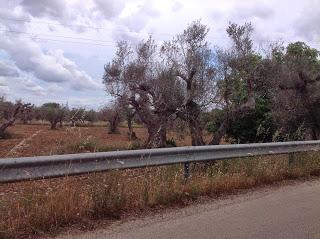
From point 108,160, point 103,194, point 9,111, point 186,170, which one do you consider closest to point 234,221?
point 103,194

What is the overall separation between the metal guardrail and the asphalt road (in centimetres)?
112

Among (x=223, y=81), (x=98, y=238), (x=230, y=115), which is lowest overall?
(x=98, y=238)

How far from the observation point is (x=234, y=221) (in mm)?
7457

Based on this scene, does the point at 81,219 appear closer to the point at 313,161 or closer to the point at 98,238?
the point at 98,238

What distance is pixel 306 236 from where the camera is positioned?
669 cm

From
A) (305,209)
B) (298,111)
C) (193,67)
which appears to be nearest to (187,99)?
(193,67)

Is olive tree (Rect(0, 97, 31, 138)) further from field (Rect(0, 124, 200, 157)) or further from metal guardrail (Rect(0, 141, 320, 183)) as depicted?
metal guardrail (Rect(0, 141, 320, 183))

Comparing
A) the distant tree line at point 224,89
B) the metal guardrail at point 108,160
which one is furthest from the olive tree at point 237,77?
the metal guardrail at point 108,160

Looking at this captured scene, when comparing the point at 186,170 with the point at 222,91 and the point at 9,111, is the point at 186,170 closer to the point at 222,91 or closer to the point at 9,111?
the point at 222,91

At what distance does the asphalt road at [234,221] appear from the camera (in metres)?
Answer: 6.62

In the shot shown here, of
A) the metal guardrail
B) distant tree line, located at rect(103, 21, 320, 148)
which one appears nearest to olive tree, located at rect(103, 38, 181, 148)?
distant tree line, located at rect(103, 21, 320, 148)

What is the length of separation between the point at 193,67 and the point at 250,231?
16.8 metres

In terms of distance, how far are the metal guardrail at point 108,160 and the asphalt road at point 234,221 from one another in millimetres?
1120

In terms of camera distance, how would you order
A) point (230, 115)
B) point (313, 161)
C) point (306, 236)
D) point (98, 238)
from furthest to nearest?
point (230, 115), point (313, 161), point (306, 236), point (98, 238)
